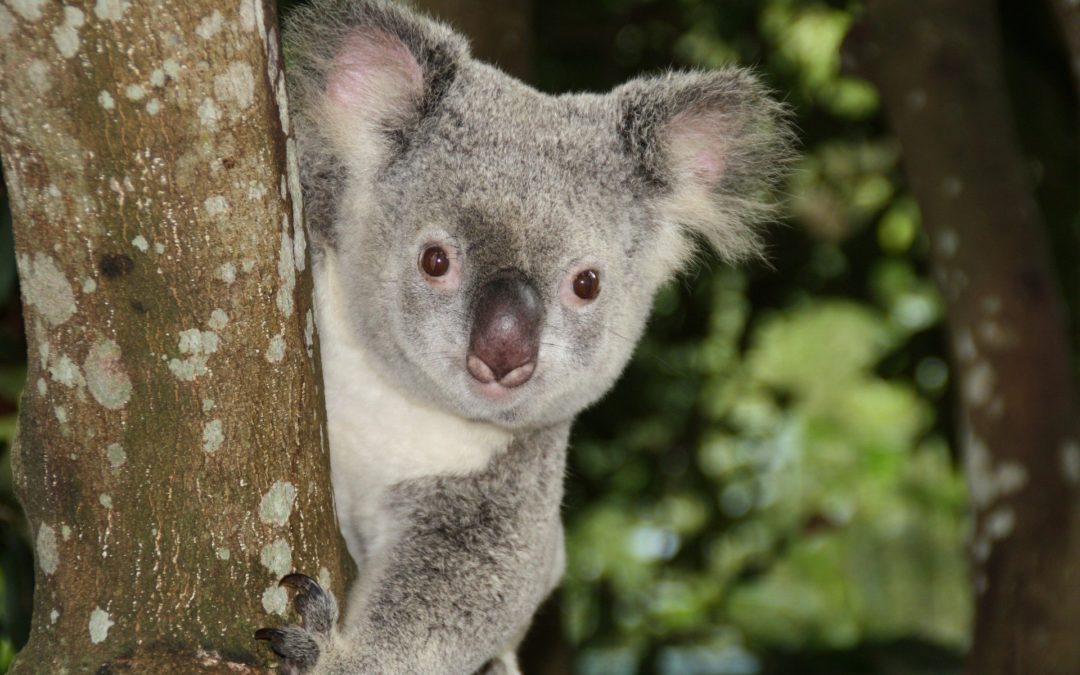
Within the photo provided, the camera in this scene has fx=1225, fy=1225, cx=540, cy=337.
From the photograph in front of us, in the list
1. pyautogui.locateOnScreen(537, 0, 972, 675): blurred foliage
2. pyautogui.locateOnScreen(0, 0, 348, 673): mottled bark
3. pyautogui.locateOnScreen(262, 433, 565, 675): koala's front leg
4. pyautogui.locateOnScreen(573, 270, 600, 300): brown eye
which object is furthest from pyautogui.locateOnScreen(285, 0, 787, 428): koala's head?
pyautogui.locateOnScreen(537, 0, 972, 675): blurred foliage

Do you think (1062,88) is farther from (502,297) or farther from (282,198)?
(282,198)

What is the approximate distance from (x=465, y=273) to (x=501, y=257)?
73 mm

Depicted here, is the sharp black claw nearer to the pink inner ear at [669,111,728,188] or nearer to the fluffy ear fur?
the fluffy ear fur

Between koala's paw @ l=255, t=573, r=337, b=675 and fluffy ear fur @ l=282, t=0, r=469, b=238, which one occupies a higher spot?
fluffy ear fur @ l=282, t=0, r=469, b=238

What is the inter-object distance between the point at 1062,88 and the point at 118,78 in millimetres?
3639

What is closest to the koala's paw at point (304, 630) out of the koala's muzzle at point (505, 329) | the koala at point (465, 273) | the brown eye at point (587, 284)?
the koala at point (465, 273)

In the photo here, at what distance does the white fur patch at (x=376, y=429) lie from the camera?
7.89 feet

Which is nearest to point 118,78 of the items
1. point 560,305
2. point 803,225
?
point 560,305

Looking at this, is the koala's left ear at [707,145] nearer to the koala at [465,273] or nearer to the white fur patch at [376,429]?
the koala at [465,273]

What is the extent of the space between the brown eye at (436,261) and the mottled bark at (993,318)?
1686mm

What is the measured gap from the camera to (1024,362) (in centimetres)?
317

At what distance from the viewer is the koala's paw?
1.81 m

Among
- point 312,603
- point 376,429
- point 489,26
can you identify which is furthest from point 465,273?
point 489,26

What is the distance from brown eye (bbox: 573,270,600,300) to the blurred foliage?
1.67 meters
